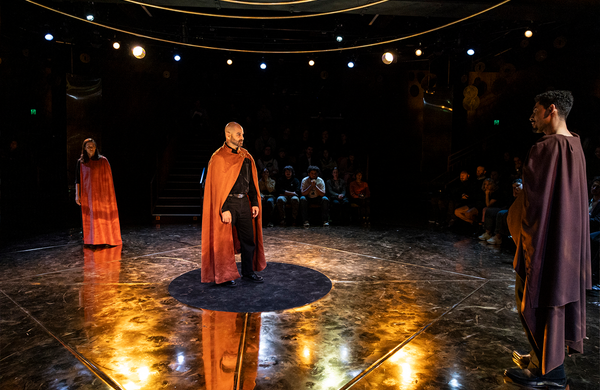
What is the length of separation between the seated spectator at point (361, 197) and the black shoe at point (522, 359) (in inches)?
245

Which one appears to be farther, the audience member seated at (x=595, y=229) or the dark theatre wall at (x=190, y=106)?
the dark theatre wall at (x=190, y=106)

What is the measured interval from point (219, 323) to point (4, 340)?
4.95ft

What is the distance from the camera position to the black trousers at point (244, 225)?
4035 millimetres

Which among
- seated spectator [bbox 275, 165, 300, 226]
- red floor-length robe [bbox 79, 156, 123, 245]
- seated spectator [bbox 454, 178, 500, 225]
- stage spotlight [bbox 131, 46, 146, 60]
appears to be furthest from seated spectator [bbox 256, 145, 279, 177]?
seated spectator [bbox 454, 178, 500, 225]

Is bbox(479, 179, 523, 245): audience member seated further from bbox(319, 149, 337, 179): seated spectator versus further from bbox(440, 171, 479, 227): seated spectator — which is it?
bbox(319, 149, 337, 179): seated spectator

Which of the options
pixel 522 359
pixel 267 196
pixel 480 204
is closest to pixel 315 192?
pixel 267 196

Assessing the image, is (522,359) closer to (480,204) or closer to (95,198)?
(480,204)

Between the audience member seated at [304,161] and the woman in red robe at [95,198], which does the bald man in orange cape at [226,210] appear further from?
the audience member seated at [304,161]

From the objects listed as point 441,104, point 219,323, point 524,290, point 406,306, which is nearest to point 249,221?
point 219,323

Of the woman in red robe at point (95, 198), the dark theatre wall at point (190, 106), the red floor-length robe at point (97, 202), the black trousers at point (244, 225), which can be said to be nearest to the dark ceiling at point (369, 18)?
the dark theatre wall at point (190, 106)

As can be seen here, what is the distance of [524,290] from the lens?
7.23ft

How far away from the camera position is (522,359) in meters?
2.54

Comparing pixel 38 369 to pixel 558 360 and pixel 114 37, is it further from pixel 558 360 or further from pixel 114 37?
pixel 114 37

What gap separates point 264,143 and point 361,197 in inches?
139
